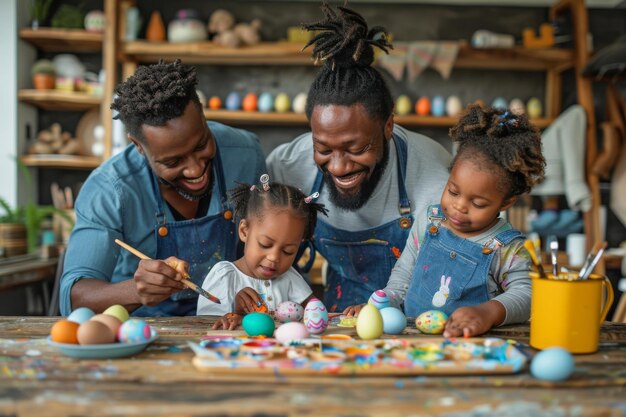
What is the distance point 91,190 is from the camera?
211 cm

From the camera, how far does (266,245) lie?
2000mm

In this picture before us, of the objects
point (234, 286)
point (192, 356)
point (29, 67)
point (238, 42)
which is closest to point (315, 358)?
point (192, 356)

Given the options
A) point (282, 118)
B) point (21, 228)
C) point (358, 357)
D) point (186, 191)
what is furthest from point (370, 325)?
point (282, 118)

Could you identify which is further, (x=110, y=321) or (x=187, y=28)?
(x=187, y=28)

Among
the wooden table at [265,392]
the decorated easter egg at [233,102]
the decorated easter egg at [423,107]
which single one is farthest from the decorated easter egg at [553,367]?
the decorated easter egg at [233,102]

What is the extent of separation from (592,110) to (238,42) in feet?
8.65

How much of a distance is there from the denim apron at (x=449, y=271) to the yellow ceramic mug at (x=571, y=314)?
0.47 meters

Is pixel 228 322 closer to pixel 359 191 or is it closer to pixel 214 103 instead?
pixel 359 191

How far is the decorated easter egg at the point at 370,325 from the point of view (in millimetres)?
1353

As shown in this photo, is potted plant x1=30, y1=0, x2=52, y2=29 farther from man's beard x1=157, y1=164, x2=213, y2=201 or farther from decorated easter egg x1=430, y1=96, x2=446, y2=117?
man's beard x1=157, y1=164, x2=213, y2=201

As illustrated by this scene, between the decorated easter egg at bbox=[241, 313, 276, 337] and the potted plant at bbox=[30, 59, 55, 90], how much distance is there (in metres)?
3.98

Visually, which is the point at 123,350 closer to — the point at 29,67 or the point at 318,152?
the point at 318,152

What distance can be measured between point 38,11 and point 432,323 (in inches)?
174

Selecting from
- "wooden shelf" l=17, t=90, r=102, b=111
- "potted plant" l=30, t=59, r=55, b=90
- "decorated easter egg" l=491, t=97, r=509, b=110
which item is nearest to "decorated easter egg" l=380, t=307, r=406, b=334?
"decorated easter egg" l=491, t=97, r=509, b=110
